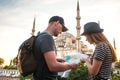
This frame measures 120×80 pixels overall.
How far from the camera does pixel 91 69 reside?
12.3 ft

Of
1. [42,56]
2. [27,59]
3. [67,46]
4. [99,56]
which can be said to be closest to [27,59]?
[27,59]

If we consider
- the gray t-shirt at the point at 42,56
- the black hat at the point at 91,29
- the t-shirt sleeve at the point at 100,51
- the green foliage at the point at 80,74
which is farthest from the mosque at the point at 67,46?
the gray t-shirt at the point at 42,56

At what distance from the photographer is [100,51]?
3.80 metres

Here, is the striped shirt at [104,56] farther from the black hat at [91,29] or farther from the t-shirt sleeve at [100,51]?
the black hat at [91,29]

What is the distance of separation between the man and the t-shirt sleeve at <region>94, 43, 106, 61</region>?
30 cm

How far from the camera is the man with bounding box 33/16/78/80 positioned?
360cm

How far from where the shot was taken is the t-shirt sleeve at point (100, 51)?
376 cm

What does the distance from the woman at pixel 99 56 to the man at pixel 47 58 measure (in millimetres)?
239

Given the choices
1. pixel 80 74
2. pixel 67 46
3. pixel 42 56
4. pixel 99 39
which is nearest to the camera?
pixel 42 56

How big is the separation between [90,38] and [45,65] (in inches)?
27.6

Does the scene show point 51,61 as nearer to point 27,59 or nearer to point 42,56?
point 42,56

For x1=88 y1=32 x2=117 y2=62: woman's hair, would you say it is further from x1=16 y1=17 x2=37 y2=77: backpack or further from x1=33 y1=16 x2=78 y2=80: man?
x1=16 y1=17 x2=37 y2=77: backpack

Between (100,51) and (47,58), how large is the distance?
27.3 inches

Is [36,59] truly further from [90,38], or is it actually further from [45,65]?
[90,38]
